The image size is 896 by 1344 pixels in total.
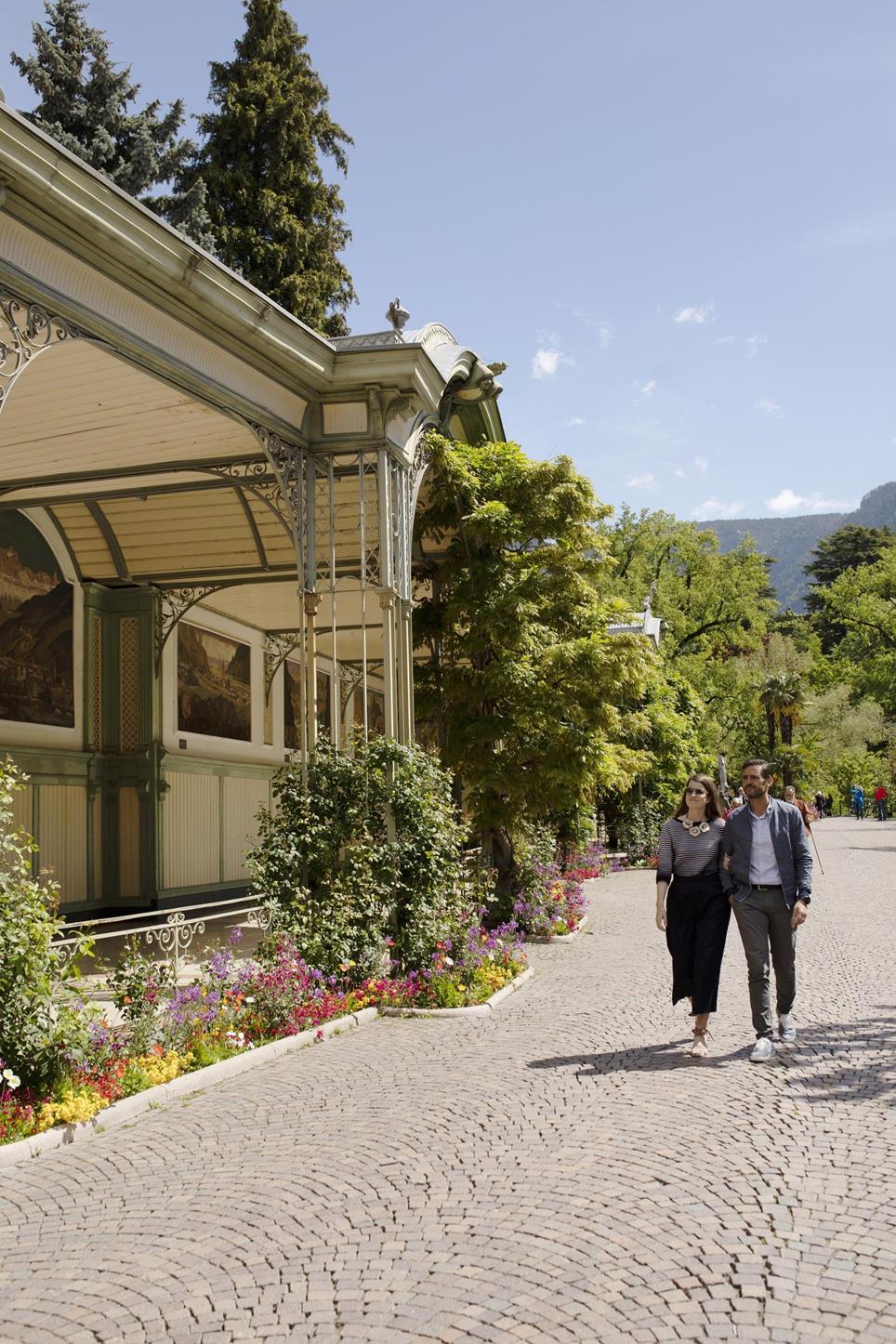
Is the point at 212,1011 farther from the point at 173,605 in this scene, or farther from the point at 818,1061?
the point at 173,605

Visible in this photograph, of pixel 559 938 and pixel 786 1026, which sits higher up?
pixel 786 1026

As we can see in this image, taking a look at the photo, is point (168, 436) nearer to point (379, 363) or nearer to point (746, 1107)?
point (379, 363)

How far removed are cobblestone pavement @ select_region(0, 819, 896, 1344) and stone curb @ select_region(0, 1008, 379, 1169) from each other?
0.11 metres

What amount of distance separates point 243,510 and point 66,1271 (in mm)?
11631

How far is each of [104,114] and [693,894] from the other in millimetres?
26896

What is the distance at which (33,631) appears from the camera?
48.0 feet

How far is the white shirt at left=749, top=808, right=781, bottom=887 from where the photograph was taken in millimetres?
7664

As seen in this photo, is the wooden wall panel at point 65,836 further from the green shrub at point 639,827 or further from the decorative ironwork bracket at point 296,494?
the green shrub at point 639,827

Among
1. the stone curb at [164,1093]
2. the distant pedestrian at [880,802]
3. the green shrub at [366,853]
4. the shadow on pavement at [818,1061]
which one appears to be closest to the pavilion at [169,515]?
the green shrub at [366,853]

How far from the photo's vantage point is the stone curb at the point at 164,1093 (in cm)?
591

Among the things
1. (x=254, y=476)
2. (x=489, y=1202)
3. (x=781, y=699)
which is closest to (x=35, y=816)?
(x=254, y=476)

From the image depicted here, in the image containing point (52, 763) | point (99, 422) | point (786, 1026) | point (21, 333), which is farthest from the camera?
point (52, 763)

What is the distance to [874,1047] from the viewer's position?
7.63 meters

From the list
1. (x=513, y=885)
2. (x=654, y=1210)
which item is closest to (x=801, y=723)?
(x=513, y=885)
